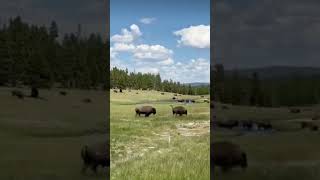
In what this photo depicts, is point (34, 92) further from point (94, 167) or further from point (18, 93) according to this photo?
point (94, 167)

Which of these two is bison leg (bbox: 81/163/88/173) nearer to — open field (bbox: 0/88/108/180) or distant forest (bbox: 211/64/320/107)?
open field (bbox: 0/88/108/180)

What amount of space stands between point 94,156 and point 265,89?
315 inches

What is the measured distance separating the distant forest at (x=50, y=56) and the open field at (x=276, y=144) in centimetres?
549

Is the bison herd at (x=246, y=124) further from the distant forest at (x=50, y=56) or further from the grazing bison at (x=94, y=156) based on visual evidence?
the grazing bison at (x=94, y=156)

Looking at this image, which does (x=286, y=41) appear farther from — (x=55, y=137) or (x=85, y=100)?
(x=55, y=137)

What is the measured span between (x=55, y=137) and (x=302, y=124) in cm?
959

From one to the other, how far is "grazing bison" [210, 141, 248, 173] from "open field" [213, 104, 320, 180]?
21cm

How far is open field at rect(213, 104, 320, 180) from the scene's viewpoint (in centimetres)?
1414

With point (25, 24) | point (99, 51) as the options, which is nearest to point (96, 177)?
point (99, 51)

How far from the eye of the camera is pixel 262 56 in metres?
17.9

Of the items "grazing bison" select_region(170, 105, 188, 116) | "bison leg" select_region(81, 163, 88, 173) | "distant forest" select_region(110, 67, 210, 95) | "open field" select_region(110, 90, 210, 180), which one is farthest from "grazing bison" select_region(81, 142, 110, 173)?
"distant forest" select_region(110, 67, 210, 95)

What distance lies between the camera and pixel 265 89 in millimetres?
18203

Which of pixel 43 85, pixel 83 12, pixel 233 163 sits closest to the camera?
pixel 233 163

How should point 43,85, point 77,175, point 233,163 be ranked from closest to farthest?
1. point 77,175
2. point 233,163
3. point 43,85
